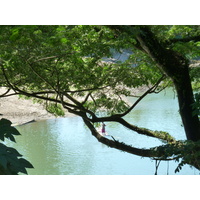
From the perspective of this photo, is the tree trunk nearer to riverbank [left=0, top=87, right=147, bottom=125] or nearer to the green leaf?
the green leaf

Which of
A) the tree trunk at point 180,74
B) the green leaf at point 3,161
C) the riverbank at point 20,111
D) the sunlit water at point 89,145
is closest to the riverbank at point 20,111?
the riverbank at point 20,111

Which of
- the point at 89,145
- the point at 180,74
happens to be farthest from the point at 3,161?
the point at 89,145

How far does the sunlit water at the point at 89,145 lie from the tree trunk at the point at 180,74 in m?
3.65

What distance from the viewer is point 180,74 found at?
356cm

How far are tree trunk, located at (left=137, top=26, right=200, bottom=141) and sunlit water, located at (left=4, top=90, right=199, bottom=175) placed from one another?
365 centimetres

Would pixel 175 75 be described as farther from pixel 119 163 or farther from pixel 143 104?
pixel 143 104

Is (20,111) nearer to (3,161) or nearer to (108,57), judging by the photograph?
(108,57)

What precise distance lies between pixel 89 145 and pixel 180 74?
8339 mm

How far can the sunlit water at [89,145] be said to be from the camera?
9156 millimetres

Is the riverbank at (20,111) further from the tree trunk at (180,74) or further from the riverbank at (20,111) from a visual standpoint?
the tree trunk at (180,74)

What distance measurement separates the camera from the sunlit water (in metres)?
9.16

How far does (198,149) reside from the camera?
2723 mm

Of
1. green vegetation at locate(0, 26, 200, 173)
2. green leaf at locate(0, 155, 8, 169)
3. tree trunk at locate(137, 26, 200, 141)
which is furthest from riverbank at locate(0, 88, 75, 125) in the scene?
green leaf at locate(0, 155, 8, 169)

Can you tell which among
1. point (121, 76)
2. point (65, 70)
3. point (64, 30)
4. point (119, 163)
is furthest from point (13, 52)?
point (119, 163)
